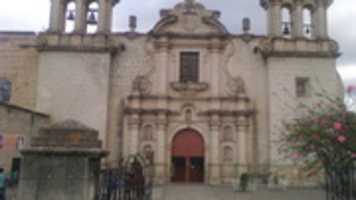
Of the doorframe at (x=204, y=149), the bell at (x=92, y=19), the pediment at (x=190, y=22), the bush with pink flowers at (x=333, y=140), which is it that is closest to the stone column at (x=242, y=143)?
the doorframe at (x=204, y=149)

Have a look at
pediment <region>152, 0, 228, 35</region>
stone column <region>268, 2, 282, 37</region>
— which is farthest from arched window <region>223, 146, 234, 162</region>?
stone column <region>268, 2, 282, 37</region>

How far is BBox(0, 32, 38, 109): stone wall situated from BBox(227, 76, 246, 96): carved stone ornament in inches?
427

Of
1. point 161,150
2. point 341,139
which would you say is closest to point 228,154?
point 161,150

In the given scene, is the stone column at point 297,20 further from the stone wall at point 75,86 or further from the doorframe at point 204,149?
the stone wall at point 75,86

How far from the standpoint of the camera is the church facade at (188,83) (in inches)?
877

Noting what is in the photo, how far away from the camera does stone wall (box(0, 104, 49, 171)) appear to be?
63.7 feet

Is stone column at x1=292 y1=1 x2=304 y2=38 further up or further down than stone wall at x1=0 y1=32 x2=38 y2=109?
further up

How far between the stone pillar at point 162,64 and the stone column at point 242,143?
4.49 m

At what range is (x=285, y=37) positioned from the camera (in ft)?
75.8

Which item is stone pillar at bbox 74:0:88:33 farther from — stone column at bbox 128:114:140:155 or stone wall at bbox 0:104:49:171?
stone wall at bbox 0:104:49:171

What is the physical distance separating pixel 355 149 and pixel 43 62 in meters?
18.0

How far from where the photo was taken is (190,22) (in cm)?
2398

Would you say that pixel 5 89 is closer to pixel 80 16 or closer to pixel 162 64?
pixel 80 16

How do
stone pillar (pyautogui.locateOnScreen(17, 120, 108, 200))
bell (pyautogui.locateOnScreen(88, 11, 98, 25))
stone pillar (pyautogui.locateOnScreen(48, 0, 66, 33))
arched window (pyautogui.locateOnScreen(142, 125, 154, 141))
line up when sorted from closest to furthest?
stone pillar (pyautogui.locateOnScreen(17, 120, 108, 200))
arched window (pyautogui.locateOnScreen(142, 125, 154, 141))
stone pillar (pyautogui.locateOnScreen(48, 0, 66, 33))
bell (pyautogui.locateOnScreen(88, 11, 98, 25))
